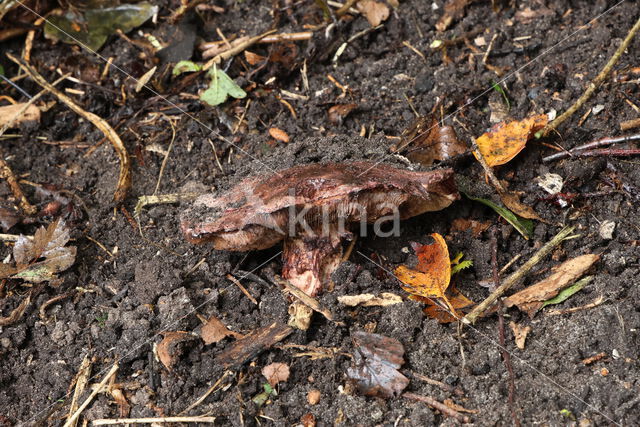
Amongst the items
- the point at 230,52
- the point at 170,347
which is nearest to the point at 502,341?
the point at 170,347

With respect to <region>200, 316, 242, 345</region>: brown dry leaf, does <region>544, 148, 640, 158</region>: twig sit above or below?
above

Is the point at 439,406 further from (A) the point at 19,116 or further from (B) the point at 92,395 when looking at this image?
(A) the point at 19,116

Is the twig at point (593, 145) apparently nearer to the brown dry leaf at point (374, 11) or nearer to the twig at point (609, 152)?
the twig at point (609, 152)

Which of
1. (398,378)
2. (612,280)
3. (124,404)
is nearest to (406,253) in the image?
(398,378)

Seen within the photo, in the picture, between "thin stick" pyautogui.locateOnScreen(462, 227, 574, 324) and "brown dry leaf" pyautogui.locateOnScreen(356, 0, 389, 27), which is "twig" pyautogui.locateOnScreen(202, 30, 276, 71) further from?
"thin stick" pyautogui.locateOnScreen(462, 227, 574, 324)

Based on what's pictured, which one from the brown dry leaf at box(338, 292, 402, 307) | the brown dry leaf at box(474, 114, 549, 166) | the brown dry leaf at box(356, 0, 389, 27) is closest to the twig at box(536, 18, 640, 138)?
the brown dry leaf at box(474, 114, 549, 166)

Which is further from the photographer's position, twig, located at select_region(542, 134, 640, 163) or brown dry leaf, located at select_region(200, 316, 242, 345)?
twig, located at select_region(542, 134, 640, 163)

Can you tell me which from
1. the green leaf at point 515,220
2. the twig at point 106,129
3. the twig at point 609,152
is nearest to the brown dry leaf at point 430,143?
the green leaf at point 515,220
